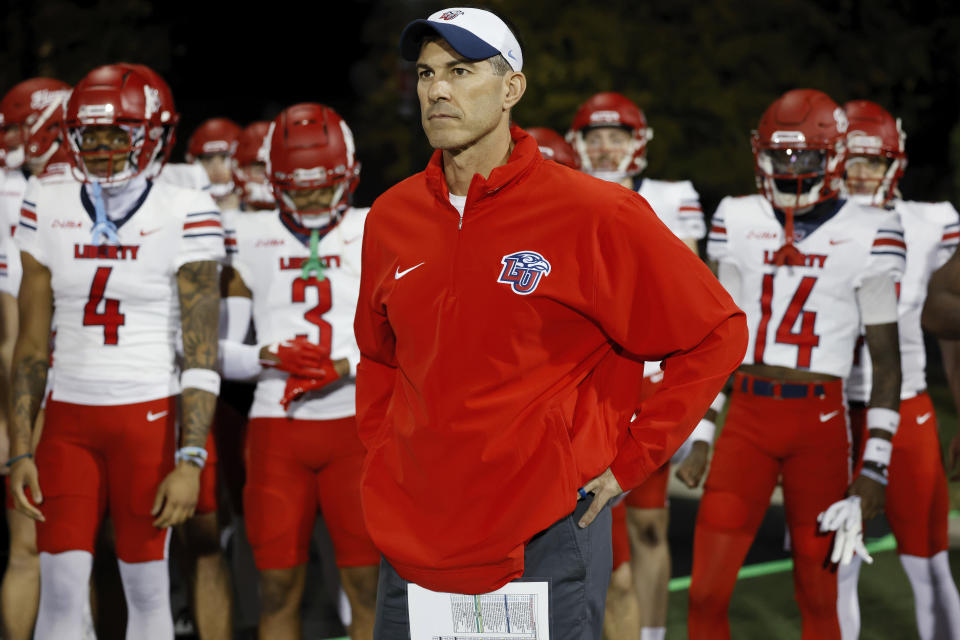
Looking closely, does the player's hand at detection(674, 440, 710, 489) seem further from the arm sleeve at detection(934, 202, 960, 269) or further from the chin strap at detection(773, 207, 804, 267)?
the arm sleeve at detection(934, 202, 960, 269)

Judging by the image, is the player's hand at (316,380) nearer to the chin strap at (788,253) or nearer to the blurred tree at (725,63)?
the chin strap at (788,253)

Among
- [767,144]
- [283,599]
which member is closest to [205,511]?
[283,599]

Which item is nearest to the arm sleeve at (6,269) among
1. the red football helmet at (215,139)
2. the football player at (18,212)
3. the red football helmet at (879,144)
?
the football player at (18,212)

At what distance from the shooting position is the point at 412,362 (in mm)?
→ 3250

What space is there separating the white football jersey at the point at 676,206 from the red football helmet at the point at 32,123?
3.14m

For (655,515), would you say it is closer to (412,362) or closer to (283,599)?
(283,599)

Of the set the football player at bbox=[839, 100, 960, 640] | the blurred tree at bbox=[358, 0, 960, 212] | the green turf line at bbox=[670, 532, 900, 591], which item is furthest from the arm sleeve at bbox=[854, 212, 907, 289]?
the blurred tree at bbox=[358, 0, 960, 212]

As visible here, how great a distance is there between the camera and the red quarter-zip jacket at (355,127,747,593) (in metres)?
3.10

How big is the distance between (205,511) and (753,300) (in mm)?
2521

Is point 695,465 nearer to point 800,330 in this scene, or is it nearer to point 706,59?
point 800,330

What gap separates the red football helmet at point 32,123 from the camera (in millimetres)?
6594

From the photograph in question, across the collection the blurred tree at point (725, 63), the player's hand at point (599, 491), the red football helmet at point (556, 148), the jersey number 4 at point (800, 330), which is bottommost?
the player's hand at point (599, 491)

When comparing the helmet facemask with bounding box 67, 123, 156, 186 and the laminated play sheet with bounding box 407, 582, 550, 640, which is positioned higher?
the helmet facemask with bounding box 67, 123, 156, 186

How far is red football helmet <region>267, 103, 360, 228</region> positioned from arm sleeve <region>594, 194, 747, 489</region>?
2198mm
